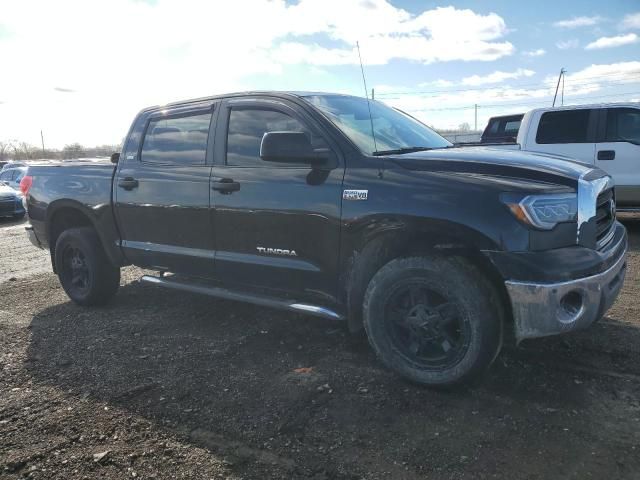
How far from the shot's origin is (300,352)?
4.00 meters

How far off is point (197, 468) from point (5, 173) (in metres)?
19.4

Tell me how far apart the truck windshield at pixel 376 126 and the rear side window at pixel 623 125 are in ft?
16.7

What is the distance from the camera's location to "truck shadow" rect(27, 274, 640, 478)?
2.71m

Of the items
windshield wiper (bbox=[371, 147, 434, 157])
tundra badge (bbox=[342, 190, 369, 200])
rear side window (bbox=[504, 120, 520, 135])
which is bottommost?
tundra badge (bbox=[342, 190, 369, 200])

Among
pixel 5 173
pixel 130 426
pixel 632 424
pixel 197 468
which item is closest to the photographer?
pixel 197 468

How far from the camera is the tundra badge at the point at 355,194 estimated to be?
11.1 ft

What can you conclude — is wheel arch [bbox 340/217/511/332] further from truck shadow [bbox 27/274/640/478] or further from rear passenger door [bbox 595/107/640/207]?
rear passenger door [bbox 595/107/640/207]

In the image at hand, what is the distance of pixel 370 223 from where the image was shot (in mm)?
3365

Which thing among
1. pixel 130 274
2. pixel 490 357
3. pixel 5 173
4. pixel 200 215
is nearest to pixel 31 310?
A: pixel 130 274

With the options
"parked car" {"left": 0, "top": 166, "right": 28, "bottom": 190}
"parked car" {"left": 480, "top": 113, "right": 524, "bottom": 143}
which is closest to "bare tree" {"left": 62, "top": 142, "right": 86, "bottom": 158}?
"parked car" {"left": 0, "top": 166, "right": 28, "bottom": 190}

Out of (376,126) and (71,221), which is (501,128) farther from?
(71,221)

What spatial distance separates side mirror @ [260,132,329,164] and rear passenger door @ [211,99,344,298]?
5.8 inches

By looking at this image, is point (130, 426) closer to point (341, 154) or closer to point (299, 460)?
point (299, 460)

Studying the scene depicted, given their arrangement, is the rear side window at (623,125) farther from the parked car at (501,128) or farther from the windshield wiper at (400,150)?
the windshield wiper at (400,150)
